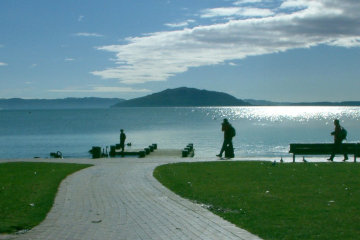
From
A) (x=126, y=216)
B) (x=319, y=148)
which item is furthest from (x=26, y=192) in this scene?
(x=319, y=148)

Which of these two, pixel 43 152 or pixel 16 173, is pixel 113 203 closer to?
pixel 16 173

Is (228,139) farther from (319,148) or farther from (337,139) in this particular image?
(337,139)

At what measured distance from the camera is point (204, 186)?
13.0 m

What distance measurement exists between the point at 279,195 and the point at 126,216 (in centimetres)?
398

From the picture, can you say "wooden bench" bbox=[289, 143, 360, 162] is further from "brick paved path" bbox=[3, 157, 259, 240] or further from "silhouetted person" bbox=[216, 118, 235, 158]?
"brick paved path" bbox=[3, 157, 259, 240]

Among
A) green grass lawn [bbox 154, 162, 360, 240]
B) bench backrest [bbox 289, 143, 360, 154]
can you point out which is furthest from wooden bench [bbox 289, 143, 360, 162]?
green grass lawn [bbox 154, 162, 360, 240]

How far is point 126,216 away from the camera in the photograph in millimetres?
9250

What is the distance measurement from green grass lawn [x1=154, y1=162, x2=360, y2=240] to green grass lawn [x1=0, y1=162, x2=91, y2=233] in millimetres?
3337

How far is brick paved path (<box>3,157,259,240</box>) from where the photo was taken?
775cm

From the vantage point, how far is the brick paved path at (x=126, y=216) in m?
7.75

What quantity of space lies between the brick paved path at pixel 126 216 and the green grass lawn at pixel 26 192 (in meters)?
0.29

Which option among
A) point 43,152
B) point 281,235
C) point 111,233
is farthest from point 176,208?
point 43,152

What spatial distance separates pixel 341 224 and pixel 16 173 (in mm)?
12214

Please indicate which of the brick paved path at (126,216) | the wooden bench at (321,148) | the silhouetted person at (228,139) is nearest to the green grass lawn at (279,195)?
the brick paved path at (126,216)
